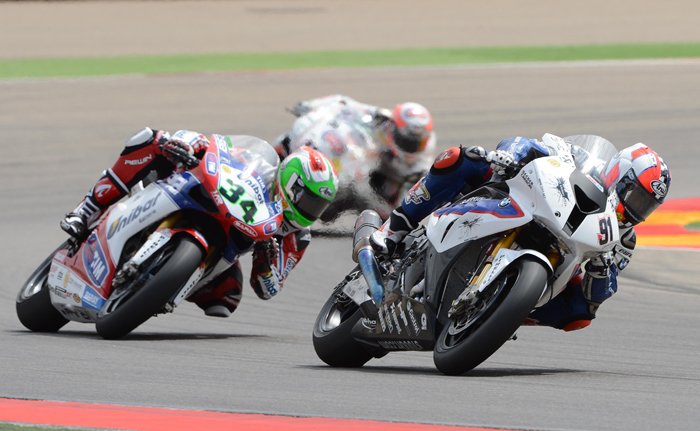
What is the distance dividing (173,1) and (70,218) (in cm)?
3698

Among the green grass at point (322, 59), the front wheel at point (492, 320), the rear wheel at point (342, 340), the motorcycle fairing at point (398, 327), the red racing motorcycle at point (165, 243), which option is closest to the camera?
the front wheel at point (492, 320)

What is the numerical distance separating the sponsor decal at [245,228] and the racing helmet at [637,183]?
2505 millimetres

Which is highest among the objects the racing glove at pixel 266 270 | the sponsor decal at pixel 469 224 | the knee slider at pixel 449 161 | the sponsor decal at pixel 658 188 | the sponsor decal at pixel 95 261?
the sponsor decal at pixel 658 188

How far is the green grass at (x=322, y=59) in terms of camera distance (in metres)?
26.0

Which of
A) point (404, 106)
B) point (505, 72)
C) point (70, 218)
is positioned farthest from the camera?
point (505, 72)

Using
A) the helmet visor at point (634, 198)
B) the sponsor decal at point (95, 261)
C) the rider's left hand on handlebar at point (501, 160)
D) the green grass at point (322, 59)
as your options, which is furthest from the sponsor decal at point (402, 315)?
the green grass at point (322, 59)

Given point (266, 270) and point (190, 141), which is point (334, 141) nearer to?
point (266, 270)

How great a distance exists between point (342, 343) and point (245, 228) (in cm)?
129

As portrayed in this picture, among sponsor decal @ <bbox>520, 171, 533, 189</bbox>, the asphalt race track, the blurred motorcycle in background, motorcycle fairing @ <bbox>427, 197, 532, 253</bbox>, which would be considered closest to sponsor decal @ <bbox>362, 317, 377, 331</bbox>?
the asphalt race track

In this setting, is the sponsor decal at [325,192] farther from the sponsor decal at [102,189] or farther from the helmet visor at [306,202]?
the sponsor decal at [102,189]

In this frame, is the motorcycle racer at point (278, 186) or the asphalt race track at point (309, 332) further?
the motorcycle racer at point (278, 186)

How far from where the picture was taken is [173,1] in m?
43.8

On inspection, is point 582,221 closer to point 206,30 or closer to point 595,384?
point 595,384

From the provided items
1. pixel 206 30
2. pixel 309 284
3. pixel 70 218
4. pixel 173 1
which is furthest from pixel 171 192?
pixel 173 1
